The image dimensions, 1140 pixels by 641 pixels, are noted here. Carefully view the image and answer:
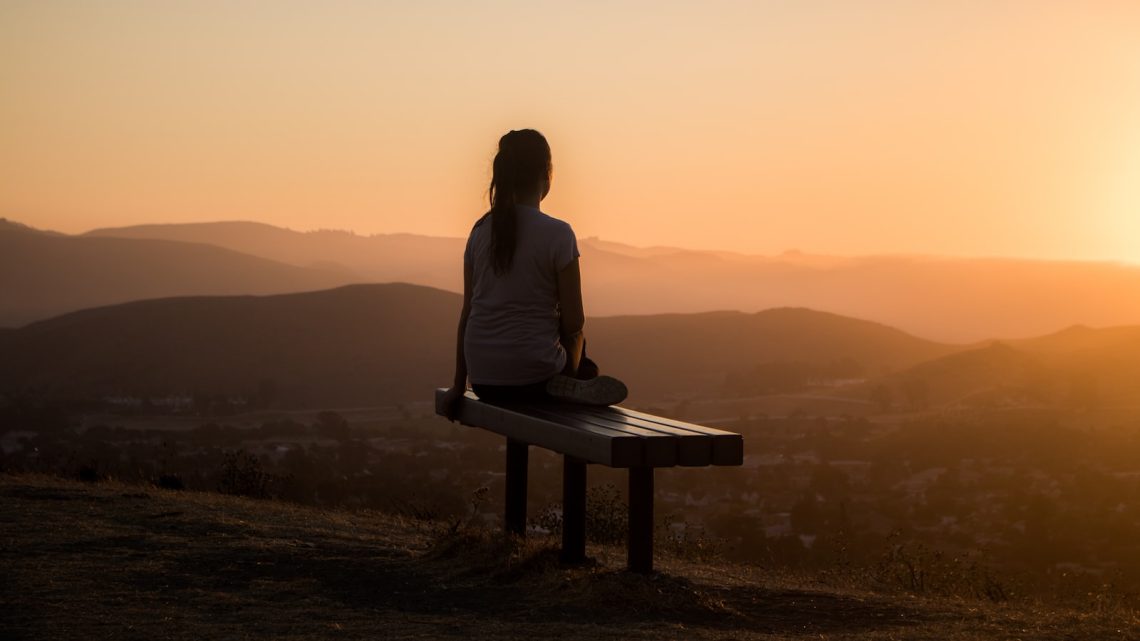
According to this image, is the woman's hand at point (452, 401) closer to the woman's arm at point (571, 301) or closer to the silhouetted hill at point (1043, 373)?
the woman's arm at point (571, 301)

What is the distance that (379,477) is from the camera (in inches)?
1508

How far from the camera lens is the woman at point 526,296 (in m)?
6.35

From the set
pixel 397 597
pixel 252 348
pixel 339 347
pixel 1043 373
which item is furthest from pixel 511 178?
pixel 339 347

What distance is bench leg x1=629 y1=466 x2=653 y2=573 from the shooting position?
18.4ft

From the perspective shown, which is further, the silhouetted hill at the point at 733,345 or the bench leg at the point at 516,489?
the silhouetted hill at the point at 733,345

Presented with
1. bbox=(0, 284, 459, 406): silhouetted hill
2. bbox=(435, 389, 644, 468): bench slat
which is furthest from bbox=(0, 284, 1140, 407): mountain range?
bbox=(435, 389, 644, 468): bench slat

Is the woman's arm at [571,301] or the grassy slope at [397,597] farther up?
the woman's arm at [571,301]

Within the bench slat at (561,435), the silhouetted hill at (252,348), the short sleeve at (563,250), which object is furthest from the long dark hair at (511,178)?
the silhouetted hill at (252,348)

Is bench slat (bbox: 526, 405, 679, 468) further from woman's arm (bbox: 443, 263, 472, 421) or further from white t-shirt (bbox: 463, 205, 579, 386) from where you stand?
woman's arm (bbox: 443, 263, 472, 421)

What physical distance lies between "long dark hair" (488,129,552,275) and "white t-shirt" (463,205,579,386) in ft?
0.19

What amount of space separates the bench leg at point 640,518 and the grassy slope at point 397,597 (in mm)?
99

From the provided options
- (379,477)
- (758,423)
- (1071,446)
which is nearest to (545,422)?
(379,477)

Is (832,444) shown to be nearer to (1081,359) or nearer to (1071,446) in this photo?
(1071,446)

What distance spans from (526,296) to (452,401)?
3.10ft
